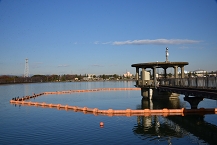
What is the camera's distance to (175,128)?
2839cm

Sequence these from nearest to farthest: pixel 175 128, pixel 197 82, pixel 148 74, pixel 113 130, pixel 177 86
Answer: pixel 113 130
pixel 175 128
pixel 197 82
pixel 177 86
pixel 148 74

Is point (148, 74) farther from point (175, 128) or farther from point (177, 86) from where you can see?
point (175, 128)

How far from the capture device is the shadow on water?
2470 cm

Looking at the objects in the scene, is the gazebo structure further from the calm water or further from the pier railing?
the calm water

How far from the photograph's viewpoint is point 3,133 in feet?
92.1

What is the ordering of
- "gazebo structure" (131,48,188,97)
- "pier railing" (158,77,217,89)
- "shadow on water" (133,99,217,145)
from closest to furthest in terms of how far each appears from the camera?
"shadow on water" (133,99,217,145) < "pier railing" (158,77,217,89) < "gazebo structure" (131,48,188,97)

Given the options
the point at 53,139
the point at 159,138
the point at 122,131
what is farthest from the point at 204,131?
the point at 53,139

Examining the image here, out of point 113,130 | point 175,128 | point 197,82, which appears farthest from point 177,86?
point 113,130

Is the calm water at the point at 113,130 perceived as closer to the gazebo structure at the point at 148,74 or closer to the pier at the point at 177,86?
the pier at the point at 177,86

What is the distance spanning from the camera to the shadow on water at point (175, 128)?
2470 cm

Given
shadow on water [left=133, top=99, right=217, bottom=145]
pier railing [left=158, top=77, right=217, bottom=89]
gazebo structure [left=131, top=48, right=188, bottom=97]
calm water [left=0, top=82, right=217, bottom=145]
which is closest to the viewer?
calm water [left=0, top=82, right=217, bottom=145]

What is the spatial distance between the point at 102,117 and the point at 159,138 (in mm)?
12635

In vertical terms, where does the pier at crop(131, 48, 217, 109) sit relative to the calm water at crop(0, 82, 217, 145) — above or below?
above

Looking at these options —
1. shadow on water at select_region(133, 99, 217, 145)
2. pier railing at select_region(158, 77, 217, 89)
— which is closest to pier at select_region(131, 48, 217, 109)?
pier railing at select_region(158, 77, 217, 89)
